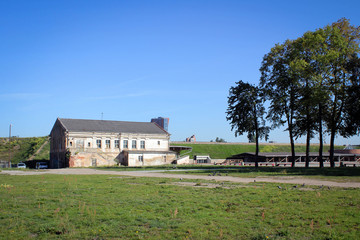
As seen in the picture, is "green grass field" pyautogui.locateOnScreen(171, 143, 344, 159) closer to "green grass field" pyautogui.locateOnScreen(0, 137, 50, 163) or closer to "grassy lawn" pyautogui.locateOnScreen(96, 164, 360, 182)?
"green grass field" pyautogui.locateOnScreen(0, 137, 50, 163)

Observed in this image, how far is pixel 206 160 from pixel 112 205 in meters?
73.9

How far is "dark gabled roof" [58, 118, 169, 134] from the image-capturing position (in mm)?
69438

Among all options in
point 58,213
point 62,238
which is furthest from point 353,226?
point 58,213

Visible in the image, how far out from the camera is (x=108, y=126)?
245 feet

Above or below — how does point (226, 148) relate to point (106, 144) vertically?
below

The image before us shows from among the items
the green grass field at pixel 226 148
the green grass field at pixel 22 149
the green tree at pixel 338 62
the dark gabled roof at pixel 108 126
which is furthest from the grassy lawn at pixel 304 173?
the green grass field at pixel 22 149

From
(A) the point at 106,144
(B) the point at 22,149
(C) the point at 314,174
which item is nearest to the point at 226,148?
(A) the point at 106,144

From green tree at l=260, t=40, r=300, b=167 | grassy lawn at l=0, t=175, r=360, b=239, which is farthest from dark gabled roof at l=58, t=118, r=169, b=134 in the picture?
grassy lawn at l=0, t=175, r=360, b=239

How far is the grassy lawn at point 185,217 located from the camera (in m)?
9.20

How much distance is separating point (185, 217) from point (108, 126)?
215 feet

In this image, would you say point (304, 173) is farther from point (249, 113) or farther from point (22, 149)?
point (22, 149)

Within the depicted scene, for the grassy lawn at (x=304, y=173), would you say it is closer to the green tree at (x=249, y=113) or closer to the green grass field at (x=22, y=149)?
the green tree at (x=249, y=113)

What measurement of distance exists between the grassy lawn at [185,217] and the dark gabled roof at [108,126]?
55.3 metres

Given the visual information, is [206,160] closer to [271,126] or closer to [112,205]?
[271,126]
